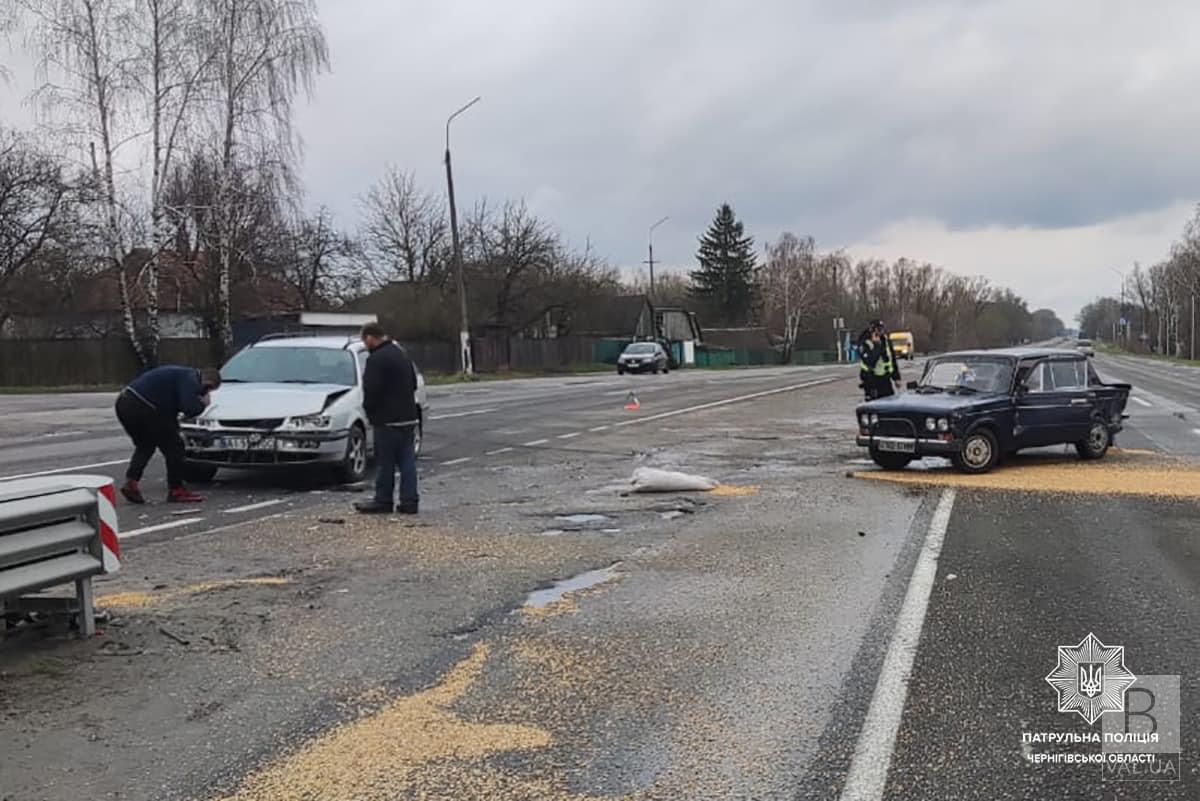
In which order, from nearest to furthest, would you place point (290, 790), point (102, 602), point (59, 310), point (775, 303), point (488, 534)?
point (290, 790), point (102, 602), point (488, 534), point (59, 310), point (775, 303)

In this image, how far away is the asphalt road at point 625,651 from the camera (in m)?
3.81

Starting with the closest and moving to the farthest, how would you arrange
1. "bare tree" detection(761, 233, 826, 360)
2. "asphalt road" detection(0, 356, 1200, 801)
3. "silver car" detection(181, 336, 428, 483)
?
"asphalt road" detection(0, 356, 1200, 801) < "silver car" detection(181, 336, 428, 483) < "bare tree" detection(761, 233, 826, 360)

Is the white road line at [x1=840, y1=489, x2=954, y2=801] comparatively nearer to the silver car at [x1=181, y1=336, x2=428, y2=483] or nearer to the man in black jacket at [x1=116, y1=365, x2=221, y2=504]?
the silver car at [x1=181, y1=336, x2=428, y2=483]

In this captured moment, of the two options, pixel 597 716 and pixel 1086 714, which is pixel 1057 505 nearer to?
pixel 1086 714

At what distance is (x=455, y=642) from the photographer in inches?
215

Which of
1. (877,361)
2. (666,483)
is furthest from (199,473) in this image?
(877,361)

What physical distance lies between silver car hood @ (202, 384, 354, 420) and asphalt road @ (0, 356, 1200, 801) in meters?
0.93

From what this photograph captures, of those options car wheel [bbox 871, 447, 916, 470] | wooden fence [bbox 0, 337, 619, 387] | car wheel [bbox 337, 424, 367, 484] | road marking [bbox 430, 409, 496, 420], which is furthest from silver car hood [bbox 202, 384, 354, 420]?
wooden fence [bbox 0, 337, 619, 387]

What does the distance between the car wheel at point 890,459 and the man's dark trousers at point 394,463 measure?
19.2 feet

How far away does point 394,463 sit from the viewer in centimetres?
936

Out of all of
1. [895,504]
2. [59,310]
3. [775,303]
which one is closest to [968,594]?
[895,504]

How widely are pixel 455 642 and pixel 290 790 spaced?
183 centimetres

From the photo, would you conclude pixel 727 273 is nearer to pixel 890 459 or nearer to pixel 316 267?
pixel 316 267

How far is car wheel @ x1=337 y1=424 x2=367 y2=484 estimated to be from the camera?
1128 cm
